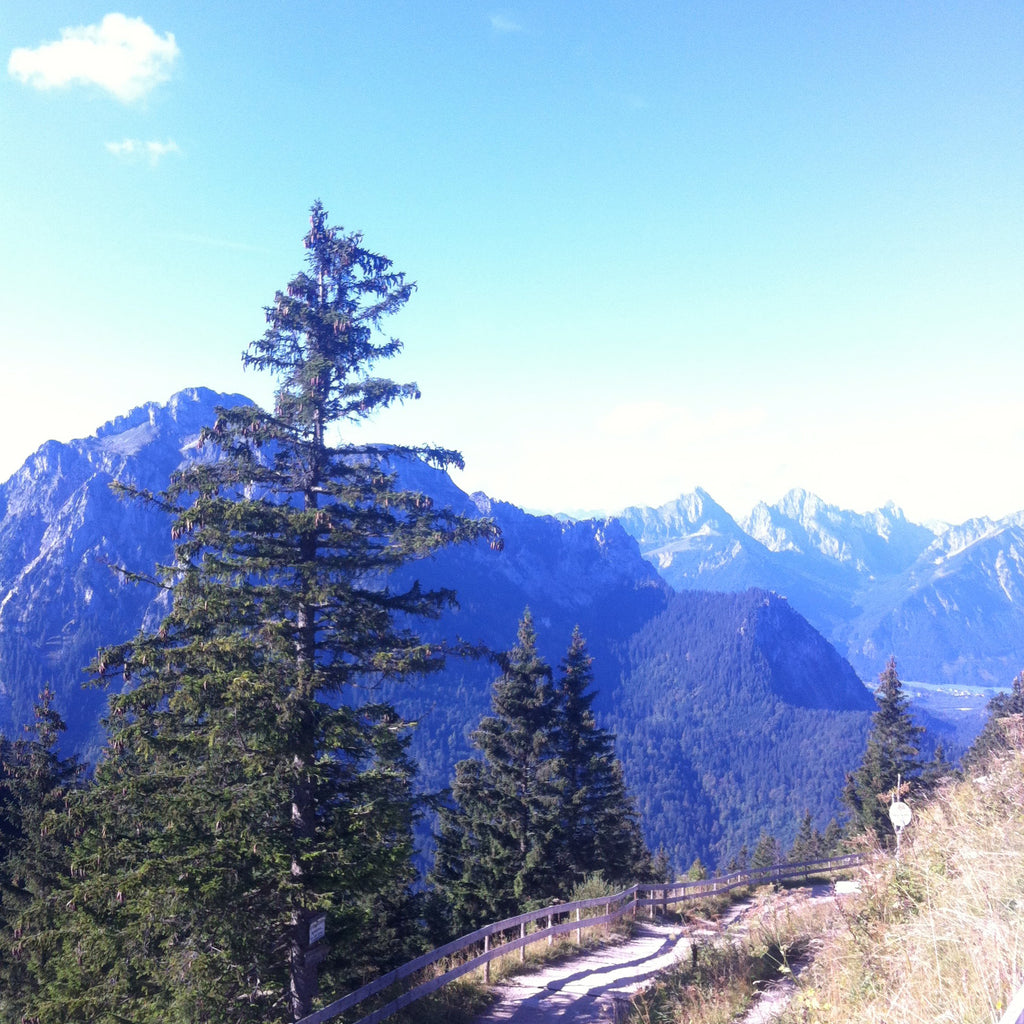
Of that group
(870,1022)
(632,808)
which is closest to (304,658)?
(870,1022)

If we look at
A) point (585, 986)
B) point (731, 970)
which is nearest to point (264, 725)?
point (731, 970)

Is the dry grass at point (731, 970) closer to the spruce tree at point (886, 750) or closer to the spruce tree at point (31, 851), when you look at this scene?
the spruce tree at point (31, 851)

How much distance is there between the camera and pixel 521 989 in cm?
1258

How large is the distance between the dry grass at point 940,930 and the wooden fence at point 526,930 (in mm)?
1662

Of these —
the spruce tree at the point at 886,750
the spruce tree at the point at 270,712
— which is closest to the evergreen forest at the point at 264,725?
the spruce tree at the point at 270,712

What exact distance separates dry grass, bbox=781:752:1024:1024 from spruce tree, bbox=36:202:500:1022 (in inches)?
237

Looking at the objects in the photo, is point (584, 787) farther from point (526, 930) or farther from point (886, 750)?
point (886, 750)

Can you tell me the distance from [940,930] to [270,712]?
26.1ft

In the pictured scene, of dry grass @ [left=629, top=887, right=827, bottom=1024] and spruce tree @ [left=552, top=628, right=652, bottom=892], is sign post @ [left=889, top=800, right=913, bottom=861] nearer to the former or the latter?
dry grass @ [left=629, top=887, right=827, bottom=1024]

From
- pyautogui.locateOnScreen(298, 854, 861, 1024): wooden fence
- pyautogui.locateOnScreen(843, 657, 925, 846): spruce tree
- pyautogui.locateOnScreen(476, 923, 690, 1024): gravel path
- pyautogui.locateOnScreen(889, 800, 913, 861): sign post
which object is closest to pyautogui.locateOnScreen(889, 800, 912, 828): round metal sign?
pyautogui.locateOnScreen(889, 800, 913, 861): sign post

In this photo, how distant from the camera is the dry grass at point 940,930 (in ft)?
15.5

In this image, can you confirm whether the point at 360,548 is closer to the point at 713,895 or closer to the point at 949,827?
the point at 949,827

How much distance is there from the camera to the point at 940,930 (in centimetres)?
599

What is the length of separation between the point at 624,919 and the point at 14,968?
52.8ft
